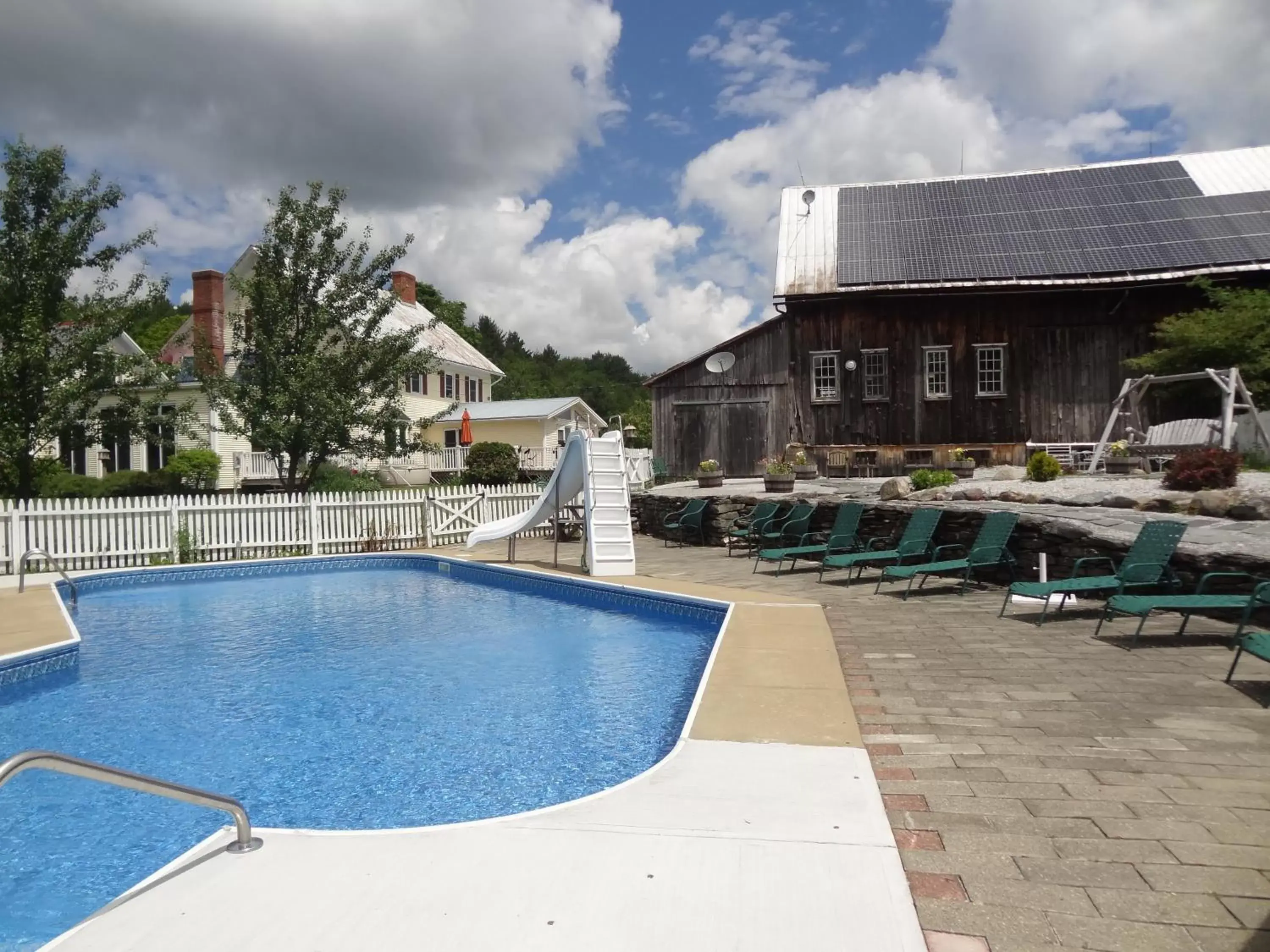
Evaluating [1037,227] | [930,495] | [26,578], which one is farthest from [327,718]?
[1037,227]

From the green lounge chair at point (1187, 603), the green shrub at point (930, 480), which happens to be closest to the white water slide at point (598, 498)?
the green shrub at point (930, 480)

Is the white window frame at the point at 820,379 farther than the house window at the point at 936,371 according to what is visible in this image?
Yes

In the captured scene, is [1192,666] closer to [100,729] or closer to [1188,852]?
[1188,852]

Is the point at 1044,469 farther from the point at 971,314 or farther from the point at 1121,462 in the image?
the point at 971,314

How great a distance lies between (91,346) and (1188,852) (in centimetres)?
1903

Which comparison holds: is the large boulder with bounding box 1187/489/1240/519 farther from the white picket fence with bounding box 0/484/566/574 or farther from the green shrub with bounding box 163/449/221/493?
the green shrub with bounding box 163/449/221/493

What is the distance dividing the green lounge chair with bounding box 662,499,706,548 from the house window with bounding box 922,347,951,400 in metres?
8.21

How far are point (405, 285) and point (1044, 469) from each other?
32243 millimetres

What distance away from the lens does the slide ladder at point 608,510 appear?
13.0 meters

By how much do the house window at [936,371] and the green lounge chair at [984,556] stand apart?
1177 centimetres

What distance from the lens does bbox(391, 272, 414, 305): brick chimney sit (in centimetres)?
3800

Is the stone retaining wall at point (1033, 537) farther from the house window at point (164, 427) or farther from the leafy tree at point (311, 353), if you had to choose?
the house window at point (164, 427)

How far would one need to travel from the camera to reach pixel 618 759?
5.81 metres

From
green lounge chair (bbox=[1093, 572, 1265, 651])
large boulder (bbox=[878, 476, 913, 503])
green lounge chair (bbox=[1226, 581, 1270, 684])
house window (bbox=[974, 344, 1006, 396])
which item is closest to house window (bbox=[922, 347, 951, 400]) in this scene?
house window (bbox=[974, 344, 1006, 396])
